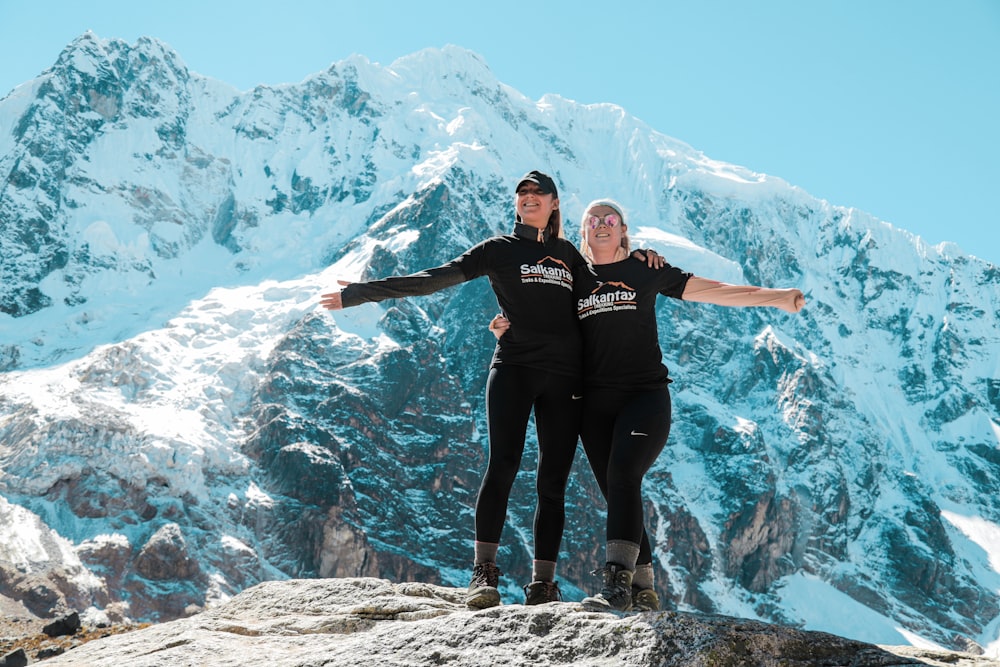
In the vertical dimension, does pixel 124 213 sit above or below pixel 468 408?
above

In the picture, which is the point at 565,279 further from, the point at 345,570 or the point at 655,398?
the point at 345,570

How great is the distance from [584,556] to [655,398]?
159m

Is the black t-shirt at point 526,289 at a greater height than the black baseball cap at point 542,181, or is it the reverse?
the black baseball cap at point 542,181

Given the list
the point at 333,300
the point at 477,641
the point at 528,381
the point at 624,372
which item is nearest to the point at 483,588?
the point at 477,641

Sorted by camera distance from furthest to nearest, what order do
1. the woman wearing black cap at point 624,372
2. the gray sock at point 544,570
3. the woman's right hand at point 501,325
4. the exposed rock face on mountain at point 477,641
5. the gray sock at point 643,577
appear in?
the woman's right hand at point 501,325 → the gray sock at point 544,570 → the gray sock at point 643,577 → the woman wearing black cap at point 624,372 → the exposed rock face on mountain at point 477,641

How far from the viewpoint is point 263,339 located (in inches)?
6713

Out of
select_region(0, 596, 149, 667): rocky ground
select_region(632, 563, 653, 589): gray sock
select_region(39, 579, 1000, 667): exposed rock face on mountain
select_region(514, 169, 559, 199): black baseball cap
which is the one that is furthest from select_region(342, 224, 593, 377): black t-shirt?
select_region(0, 596, 149, 667): rocky ground

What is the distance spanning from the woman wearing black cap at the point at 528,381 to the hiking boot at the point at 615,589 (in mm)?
879

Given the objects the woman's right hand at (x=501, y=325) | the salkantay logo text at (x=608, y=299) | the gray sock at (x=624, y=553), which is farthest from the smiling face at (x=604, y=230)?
the gray sock at (x=624, y=553)

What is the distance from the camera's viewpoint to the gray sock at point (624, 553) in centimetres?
723

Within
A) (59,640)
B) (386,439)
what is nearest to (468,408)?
(386,439)

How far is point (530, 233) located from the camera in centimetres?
880

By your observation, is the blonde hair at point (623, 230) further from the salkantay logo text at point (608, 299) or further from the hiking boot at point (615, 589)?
the hiking boot at point (615, 589)

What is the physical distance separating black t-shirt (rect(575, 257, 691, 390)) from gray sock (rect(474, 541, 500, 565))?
5.10ft
